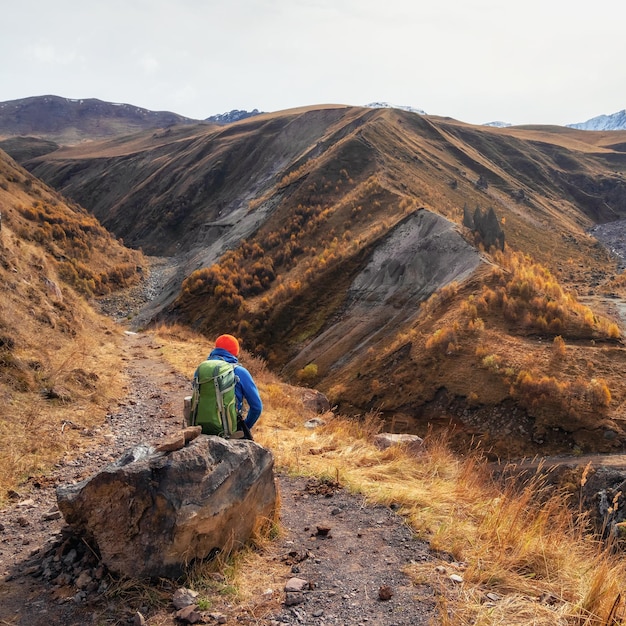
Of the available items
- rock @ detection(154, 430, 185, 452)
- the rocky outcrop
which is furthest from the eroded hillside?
rock @ detection(154, 430, 185, 452)

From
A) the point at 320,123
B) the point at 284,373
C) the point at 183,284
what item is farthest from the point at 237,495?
the point at 320,123

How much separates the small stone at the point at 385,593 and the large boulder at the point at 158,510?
1.41 meters

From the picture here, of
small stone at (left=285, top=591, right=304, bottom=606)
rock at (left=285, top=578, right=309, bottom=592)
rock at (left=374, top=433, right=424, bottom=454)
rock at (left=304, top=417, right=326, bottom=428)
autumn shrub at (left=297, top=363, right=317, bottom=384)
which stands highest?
small stone at (left=285, top=591, right=304, bottom=606)

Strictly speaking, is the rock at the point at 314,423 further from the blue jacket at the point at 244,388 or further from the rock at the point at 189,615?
the rock at the point at 189,615

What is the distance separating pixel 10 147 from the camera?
112 meters

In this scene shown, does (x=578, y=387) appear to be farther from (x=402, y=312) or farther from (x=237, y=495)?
(x=237, y=495)

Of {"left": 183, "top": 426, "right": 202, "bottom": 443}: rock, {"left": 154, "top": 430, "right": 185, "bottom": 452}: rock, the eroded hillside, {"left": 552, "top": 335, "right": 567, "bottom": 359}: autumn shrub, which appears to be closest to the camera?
{"left": 154, "top": 430, "right": 185, "bottom": 452}: rock

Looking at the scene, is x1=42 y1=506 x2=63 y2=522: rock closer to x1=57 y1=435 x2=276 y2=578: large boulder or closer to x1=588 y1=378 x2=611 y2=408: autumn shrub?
x1=57 y1=435 x2=276 y2=578: large boulder

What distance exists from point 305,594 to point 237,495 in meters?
1.06

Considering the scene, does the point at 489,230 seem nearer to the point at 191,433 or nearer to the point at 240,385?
the point at 240,385

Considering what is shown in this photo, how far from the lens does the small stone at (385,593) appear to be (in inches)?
153

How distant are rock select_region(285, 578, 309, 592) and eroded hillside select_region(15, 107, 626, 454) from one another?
862 centimetres

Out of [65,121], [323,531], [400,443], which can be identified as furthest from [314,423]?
[65,121]

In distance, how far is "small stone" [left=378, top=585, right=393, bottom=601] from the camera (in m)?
3.89
